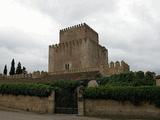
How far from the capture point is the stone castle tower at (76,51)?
140 feet

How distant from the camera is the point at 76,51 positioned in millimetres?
43688

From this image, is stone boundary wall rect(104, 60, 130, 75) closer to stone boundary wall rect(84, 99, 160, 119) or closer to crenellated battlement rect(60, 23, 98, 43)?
stone boundary wall rect(84, 99, 160, 119)

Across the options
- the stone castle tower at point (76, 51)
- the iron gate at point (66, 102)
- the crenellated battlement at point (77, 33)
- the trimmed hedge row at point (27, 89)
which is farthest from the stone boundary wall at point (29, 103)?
the crenellated battlement at point (77, 33)

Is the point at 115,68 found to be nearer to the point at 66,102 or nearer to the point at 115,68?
the point at 115,68

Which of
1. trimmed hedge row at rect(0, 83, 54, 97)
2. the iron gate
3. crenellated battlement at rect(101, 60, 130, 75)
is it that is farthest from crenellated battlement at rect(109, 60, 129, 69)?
trimmed hedge row at rect(0, 83, 54, 97)

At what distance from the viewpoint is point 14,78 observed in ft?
136

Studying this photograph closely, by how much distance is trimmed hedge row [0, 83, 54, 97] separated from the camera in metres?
23.9

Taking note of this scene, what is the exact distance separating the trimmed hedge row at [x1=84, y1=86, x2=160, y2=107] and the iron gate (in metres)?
1.97

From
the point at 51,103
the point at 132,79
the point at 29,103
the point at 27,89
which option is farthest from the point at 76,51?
the point at 51,103

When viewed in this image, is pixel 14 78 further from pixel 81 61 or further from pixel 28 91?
pixel 28 91

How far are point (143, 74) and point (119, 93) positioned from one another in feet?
22.0

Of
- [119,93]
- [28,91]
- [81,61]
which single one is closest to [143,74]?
[119,93]

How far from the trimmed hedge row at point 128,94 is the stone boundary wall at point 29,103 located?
11.3 ft

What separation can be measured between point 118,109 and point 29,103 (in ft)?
27.3
